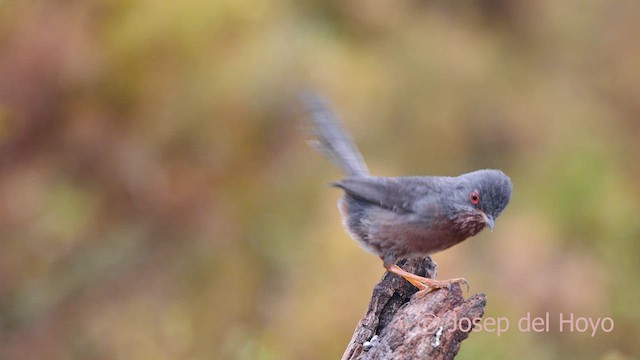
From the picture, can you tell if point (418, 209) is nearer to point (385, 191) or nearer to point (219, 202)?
point (385, 191)

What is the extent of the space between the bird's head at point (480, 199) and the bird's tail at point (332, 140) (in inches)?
23.2

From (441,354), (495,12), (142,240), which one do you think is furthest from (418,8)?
(441,354)

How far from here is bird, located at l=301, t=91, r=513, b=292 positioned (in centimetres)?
341

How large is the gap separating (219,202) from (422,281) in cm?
286

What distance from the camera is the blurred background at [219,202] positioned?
539 centimetres

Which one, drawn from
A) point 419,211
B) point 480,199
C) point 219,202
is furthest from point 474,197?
point 219,202

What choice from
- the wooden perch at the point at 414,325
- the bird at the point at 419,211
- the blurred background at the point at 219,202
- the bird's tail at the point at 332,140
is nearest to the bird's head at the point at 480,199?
the bird at the point at 419,211

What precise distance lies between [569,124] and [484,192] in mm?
4006

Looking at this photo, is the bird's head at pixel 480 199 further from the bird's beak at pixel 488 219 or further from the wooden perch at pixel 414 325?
the wooden perch at pixel 414 325

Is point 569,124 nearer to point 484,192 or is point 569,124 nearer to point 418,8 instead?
point 418,8

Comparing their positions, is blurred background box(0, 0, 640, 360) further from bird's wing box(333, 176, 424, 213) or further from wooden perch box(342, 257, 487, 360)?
wooden perch box(342, 257, 487, 360)

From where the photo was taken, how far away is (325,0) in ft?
21.7

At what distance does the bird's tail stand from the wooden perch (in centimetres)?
77

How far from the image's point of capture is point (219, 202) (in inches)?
234
